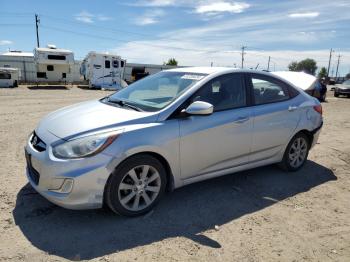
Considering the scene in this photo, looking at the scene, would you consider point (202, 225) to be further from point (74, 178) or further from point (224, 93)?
point (224, 93)

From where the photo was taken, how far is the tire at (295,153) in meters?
5.50

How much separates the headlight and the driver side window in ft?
4.13

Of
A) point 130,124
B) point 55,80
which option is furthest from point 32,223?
point 55,80

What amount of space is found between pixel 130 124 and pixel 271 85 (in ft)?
8.36

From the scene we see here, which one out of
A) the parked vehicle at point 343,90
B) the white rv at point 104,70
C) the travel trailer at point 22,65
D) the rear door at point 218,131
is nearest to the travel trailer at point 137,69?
the travel trailer at point 22,65

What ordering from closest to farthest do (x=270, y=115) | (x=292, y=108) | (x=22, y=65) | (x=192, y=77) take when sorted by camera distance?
(x=192, y=77) < (x=270, y=115) < (x=292, y=108) < (x=22, y=65)

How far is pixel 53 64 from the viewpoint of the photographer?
92.3ft

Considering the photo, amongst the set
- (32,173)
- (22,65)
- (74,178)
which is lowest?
(32,173)

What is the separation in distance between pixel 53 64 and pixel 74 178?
2696cm

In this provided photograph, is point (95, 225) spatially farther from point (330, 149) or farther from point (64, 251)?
point (330, 149)

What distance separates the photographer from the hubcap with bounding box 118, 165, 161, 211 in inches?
148

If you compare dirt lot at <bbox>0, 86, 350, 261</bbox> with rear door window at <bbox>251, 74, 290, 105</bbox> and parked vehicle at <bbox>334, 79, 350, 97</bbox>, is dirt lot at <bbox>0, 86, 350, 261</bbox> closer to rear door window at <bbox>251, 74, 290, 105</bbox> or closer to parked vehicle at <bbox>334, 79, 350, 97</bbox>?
rear door window at <bbox>251, 74, 290, 105</bbox>

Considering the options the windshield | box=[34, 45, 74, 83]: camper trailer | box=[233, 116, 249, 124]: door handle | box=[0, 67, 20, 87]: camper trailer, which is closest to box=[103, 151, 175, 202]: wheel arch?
the windshield

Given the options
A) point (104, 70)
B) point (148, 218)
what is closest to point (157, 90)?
point (148, 218)
